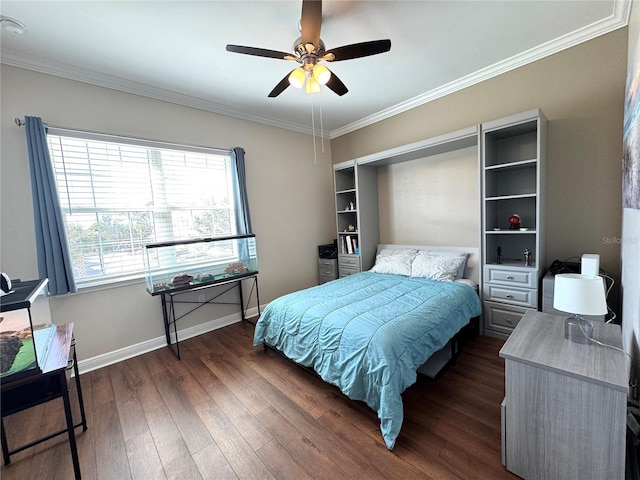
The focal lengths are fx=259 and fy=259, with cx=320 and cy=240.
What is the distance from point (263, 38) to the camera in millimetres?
2135

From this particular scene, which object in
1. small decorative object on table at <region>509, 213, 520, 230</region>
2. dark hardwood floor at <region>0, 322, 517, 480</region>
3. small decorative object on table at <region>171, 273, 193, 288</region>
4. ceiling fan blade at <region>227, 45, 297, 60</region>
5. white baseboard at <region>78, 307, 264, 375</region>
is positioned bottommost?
dark hardwood floor at <region>0, 322, 517, 480</region>

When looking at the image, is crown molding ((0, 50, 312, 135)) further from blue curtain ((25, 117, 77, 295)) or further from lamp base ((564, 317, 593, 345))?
lamp base ((564, 317, 593, 345))

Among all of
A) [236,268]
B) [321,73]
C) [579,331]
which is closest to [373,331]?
[579,331]

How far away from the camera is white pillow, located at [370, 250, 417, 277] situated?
131 inches

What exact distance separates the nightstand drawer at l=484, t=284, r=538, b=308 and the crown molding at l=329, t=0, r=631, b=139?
7.40 ft

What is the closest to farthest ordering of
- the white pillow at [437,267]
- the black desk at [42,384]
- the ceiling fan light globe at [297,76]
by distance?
the black desk at [42,384]
the ceiling fan light globe at [297,76]
the white pillow at [437,267]

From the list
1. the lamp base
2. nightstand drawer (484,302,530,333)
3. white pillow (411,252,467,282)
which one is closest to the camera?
the lamp base

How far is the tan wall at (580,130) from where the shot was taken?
222 cm

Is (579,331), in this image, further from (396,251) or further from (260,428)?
(396,251)

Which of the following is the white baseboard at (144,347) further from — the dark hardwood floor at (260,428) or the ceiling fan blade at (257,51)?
the ceiling fan blade at (257,51)

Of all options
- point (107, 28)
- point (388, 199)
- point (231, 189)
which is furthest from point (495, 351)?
point (107, 28)

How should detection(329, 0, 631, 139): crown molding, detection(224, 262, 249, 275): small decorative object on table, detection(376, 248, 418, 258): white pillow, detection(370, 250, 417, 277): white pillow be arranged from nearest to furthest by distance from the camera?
1. detection(329, 0, 631, 139): crown molding
2. detection(224, 262, 249, 275): small decorative object on table
3. detection(370, 250, 417, 277): white pillow
4. detection(376, 248, 418, 258): white pillow

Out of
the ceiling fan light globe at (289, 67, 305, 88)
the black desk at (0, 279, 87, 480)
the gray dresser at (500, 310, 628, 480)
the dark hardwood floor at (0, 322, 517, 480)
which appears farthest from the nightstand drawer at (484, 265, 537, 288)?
the black desk at (0, 279, 87, 480)

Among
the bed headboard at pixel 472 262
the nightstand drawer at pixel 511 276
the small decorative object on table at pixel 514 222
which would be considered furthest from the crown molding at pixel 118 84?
the nightstand drawer at pixel 511 276
